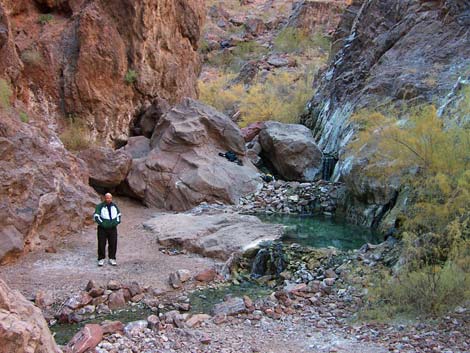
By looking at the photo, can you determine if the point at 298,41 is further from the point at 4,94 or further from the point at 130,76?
the point at 4,94

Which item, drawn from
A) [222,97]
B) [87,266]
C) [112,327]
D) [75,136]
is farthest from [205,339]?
[222,97]

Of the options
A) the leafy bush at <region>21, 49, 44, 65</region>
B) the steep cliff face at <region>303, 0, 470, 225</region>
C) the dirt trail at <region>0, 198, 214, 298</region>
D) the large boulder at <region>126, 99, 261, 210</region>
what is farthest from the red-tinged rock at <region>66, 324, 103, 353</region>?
the leafy bush at <region>21, 49, 44, 65</region>

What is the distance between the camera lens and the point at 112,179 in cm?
1822

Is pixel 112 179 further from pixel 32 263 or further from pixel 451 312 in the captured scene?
pixel 451 312

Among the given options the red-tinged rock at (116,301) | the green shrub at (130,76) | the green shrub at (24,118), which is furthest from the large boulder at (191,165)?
the red-tinged rock at (116,301)

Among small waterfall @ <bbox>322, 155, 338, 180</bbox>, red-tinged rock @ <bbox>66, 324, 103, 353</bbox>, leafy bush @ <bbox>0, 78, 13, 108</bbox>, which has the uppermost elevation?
leafy bush @ <bbox>0, 78, 13, 108</bbox>

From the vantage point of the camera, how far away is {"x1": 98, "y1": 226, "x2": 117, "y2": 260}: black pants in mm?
11797

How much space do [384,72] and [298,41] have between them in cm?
3091

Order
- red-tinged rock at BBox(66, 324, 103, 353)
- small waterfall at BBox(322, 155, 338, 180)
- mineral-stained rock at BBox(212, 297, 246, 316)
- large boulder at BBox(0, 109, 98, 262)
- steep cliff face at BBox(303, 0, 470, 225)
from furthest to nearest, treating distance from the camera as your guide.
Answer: small waterfall at BBox(322, 155, 338, 180)
steep cliff face at BBox(303, 0, 470, 225)
large boulder at BBox(0, 109, 98, 262)
mineral-stained rock at BBox(212, 297, 246, 316)
red-tinged rock at BBox(66, 324, 103, 353)

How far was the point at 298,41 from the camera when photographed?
172ft

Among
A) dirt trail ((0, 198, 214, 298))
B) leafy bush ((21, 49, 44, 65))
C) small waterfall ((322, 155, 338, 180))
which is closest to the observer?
dirt trail ((0, 198, 214, 298))

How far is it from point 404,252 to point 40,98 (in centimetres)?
1432

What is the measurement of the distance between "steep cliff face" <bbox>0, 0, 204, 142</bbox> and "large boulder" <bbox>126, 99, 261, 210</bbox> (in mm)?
2207

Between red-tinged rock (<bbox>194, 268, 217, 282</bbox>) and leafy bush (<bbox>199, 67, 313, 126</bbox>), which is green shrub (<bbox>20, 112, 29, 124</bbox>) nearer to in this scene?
red-tinged rock (<bbox>194, 268, 217, 282</bbox>)
